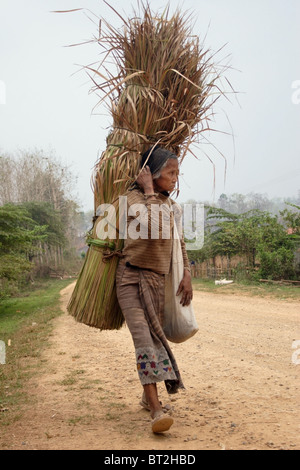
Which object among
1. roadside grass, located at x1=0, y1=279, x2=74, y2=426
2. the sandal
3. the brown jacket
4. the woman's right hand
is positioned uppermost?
the woman's right hand

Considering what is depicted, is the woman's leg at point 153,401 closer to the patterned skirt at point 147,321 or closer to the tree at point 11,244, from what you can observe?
the patterned skirt at point 147,321

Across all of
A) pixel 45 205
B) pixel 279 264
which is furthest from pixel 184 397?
pixel 45 205

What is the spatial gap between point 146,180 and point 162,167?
129mm

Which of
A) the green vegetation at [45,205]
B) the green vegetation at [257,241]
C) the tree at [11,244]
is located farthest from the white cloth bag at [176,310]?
the green vegetation at [45,205]

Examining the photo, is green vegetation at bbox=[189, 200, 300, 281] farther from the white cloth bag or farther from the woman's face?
the woman's face

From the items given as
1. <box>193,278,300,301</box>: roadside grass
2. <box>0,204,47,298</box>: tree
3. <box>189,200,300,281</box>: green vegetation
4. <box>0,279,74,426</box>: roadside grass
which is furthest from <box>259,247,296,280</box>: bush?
<box>0,204,47,298</box>: tree

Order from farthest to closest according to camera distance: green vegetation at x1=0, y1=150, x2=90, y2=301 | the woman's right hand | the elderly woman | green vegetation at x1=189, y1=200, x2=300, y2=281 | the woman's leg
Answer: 1. green vegetation at x1=0, y1=150, x2=90, y2=301
2. green vegetation at x1=189, y1=200, x2=300, y2=281
3. the woman's right hand
4. the elderly woman
5. the woman's leg

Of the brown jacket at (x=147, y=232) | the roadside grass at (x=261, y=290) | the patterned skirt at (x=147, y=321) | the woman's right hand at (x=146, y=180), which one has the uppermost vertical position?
the woman's right hand at (x=146, y=180)

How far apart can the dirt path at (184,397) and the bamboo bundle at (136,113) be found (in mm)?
655

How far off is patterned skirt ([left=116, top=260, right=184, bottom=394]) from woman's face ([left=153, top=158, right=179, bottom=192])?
542 millimetres

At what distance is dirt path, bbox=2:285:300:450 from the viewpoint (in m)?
2.50

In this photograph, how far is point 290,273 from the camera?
11703 millimetres

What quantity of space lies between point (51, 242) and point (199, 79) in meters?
21.8

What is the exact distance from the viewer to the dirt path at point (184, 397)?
2.50m
